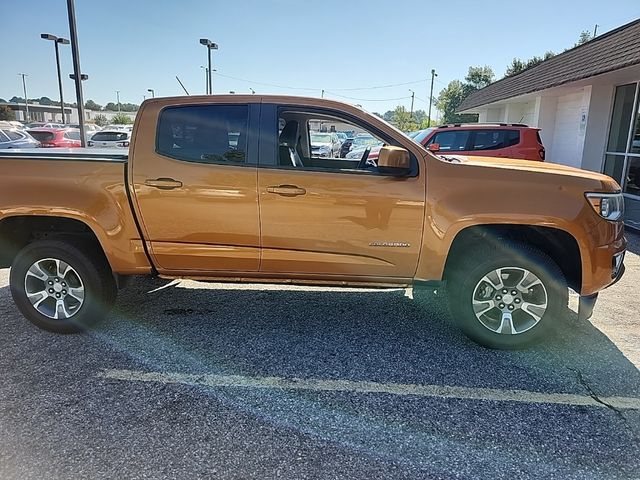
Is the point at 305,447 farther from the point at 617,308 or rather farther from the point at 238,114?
the point at 617,308

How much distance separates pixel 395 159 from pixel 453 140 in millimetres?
7915

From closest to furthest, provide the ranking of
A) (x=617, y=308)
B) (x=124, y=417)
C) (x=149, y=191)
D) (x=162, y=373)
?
(x=124, y=417)
(x=162, y=373)
(x=149, y=191)
(x=617, y=308)

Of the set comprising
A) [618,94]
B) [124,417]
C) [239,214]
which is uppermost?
[618,94]

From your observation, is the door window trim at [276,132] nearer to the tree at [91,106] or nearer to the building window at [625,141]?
the building window at [625,141]

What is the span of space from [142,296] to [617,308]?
199 inches

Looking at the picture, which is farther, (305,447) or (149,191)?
(149,191)

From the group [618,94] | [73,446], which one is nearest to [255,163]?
[73,446]

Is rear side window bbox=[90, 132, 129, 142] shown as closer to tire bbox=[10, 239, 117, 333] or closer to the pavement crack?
tire bbox=[10, 239, 117, 333]

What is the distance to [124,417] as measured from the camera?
9.61ft

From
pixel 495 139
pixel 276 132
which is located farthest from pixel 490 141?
pixel 276 132

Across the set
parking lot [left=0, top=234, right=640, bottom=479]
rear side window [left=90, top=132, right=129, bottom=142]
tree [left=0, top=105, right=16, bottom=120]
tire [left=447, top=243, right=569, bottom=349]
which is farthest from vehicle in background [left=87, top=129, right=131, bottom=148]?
tree [left=0, top=105, right=16, bottom=120]

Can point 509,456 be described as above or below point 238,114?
below

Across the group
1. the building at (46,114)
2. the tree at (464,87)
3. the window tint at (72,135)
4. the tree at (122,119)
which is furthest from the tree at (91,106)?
the window tint at (72,135)

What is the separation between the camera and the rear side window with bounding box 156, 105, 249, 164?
12.6 feet
